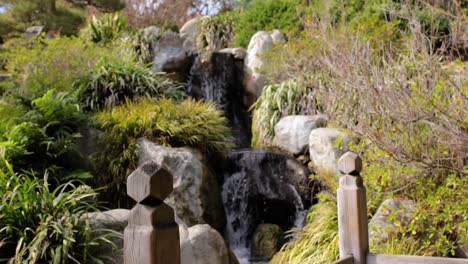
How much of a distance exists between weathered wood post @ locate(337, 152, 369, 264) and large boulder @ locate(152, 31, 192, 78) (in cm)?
871

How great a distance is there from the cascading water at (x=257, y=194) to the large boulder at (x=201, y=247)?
2.92m

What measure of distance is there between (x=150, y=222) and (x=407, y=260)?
1808mm

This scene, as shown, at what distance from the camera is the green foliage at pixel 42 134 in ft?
20.7

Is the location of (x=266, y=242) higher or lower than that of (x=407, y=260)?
lower

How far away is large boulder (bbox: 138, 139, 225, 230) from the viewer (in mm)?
6910

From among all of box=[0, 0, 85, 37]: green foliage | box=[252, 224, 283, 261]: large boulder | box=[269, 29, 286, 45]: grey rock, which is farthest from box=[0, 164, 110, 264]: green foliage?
box=[0, 0, 85, 37]: green foliage

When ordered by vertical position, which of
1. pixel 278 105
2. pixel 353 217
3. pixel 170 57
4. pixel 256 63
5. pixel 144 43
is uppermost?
pixel 144 43

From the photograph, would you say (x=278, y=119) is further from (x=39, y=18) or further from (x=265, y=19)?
(x=39, y=18)

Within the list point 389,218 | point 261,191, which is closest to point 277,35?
A: point 261,191

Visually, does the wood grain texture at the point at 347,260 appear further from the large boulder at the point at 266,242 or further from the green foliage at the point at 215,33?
the green foliage at the point at 215,33

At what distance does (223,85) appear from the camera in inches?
461

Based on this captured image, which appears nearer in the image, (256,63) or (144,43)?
(256,63)

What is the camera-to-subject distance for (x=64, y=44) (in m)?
9.59

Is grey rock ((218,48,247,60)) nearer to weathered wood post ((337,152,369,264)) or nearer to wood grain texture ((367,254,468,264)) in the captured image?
weathered wood post ((337,152,369,264))
